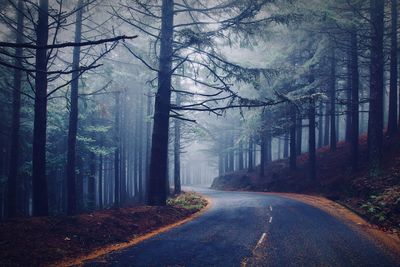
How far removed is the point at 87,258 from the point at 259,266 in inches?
160

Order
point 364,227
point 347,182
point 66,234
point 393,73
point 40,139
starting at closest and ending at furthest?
point 66,234 < point 40,139 < point 364,227 < point 347,182 < point 393,73

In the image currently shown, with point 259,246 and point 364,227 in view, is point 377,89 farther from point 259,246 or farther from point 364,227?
point 259,246

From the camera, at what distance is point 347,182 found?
63.5 feet

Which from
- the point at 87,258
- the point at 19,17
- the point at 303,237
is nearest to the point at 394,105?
the point at 303,237

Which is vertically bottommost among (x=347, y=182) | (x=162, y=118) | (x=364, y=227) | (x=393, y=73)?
(x=364, y=227)

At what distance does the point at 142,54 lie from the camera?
20.3 meters

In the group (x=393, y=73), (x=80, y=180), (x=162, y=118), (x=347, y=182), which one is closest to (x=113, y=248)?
(x=162, y=118)

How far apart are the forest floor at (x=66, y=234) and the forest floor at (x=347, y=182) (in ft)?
28.1

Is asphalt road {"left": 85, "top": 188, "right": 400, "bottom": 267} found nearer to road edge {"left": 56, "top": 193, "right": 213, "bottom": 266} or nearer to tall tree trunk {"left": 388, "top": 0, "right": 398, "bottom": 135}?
road edge {"left": 56, "top": 193, "right": 213, "bottom": 266}

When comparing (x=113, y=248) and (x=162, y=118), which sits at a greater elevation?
(x=162, y=118)

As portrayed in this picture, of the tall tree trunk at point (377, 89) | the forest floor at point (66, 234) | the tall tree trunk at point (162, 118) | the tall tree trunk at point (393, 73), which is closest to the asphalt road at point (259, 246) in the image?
the forest floor at point (66, 234)

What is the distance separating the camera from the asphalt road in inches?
271

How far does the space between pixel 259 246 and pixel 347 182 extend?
1358 centimetres

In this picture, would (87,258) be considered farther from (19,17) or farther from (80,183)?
(80,183)
